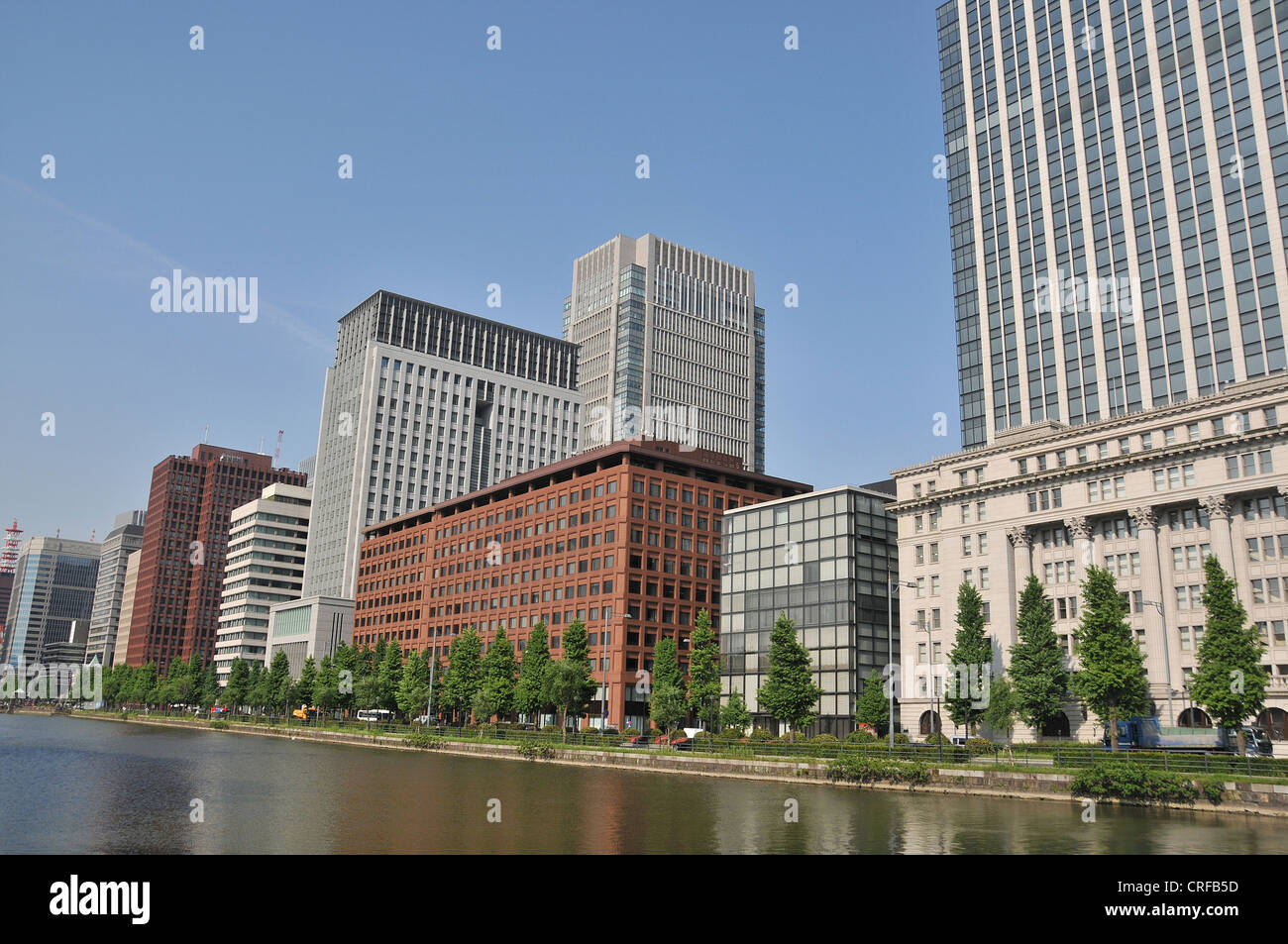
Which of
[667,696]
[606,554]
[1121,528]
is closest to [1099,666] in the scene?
[1121,528]

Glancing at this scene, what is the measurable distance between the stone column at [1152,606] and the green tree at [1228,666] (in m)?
15.6

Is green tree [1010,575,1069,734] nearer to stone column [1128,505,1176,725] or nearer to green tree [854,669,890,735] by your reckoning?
stone column [1128,505,1176,725]

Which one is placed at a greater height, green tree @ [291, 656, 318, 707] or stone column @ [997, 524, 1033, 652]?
stone column @ [997, 524, 1033, 652]

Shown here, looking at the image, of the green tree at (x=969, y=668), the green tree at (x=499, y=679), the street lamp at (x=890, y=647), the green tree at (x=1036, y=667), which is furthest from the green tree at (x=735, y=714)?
the green tree at (x=499, y=679)

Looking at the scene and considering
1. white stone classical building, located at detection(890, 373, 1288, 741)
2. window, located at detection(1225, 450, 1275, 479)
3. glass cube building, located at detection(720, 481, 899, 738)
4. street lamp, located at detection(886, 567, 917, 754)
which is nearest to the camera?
street lamp, located at detection(886, 567, 917, 754)

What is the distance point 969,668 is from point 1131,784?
3380cm

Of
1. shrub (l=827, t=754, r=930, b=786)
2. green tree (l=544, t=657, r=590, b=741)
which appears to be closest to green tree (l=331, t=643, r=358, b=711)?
green tree (l=544, t=657, r=590, b=741)

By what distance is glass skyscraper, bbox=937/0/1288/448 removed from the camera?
330ft

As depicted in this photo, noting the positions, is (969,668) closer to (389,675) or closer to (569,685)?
(569,685)

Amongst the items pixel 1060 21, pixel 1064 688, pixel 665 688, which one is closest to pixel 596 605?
pixel 665 688

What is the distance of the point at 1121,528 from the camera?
81000 mm

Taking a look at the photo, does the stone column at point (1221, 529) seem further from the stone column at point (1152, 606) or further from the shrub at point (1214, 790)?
the shrub at point (1214, 790)

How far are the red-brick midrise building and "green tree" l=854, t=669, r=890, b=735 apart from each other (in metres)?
33.9
